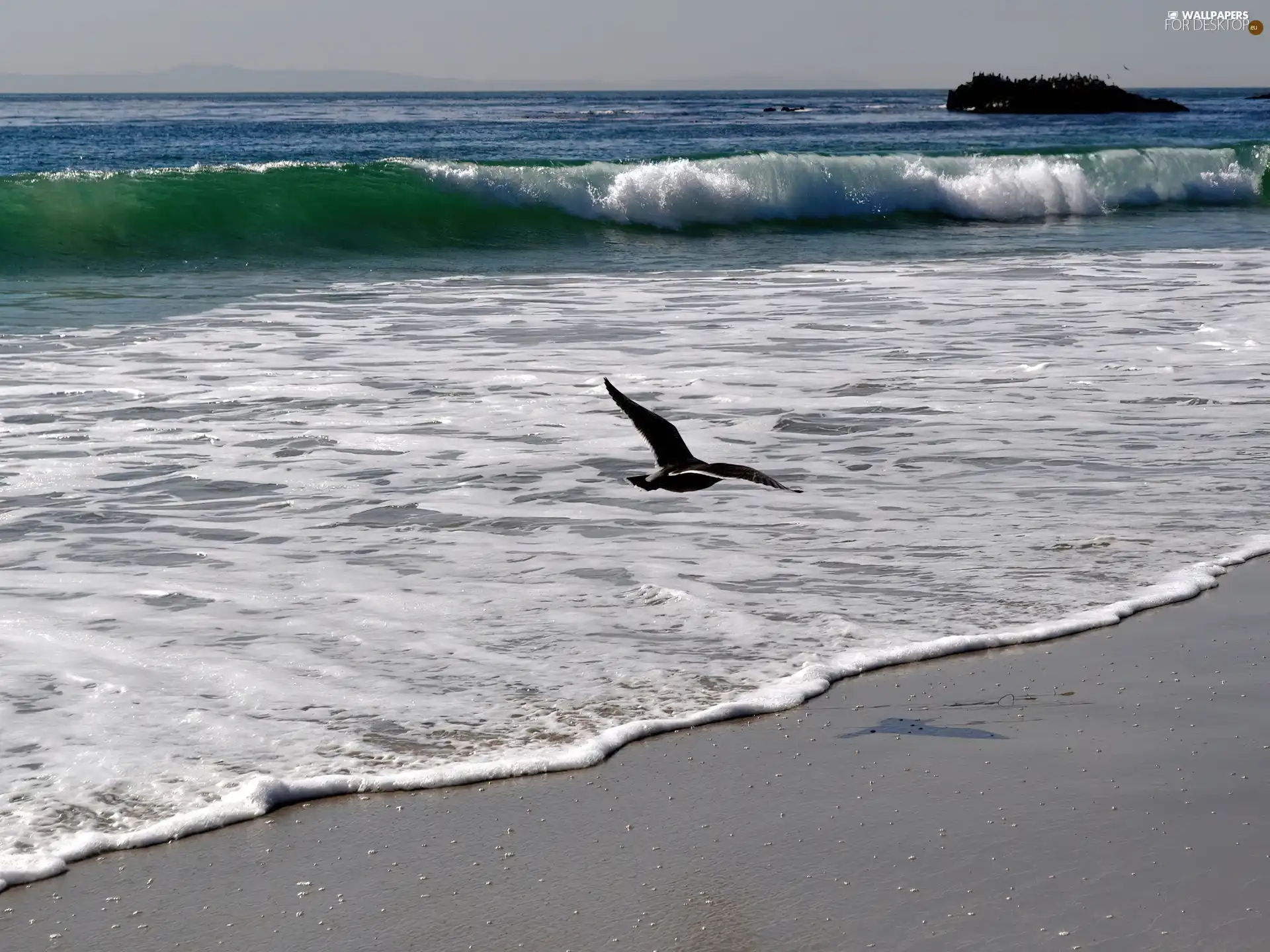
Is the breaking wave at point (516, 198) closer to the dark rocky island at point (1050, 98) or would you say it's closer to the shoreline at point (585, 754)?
the shoreline at point (585, 754)

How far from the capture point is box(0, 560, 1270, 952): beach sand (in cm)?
300

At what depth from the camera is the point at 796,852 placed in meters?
3.33

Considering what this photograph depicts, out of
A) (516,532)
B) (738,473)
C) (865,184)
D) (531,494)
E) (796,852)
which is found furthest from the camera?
(865,184)

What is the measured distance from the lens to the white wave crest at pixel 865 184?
877 inches

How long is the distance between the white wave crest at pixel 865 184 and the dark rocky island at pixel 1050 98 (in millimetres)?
63249

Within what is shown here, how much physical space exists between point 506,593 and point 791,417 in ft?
10.8

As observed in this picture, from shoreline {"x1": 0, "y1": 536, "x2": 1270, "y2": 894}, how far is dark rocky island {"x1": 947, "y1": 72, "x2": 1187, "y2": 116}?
89260 mm

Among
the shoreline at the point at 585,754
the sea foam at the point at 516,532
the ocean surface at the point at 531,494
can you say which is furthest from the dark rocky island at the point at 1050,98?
the shoreline at the point at 585,754

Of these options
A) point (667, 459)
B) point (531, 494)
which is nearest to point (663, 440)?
point (667, 459)

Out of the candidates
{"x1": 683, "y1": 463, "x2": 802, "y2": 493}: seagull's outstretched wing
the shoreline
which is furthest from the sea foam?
{"x1": 683, "y1": 463, "x2": 802, "y2": 493}: seagull's outstretched wing

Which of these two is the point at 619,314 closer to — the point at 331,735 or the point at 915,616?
the point at 915,616

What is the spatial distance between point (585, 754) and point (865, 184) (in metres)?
21.6

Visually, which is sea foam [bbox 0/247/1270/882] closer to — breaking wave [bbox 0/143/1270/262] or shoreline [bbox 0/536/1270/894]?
shoreline [bbox 0/536/1270/894]

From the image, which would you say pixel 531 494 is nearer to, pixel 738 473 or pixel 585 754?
pixel 738 473
